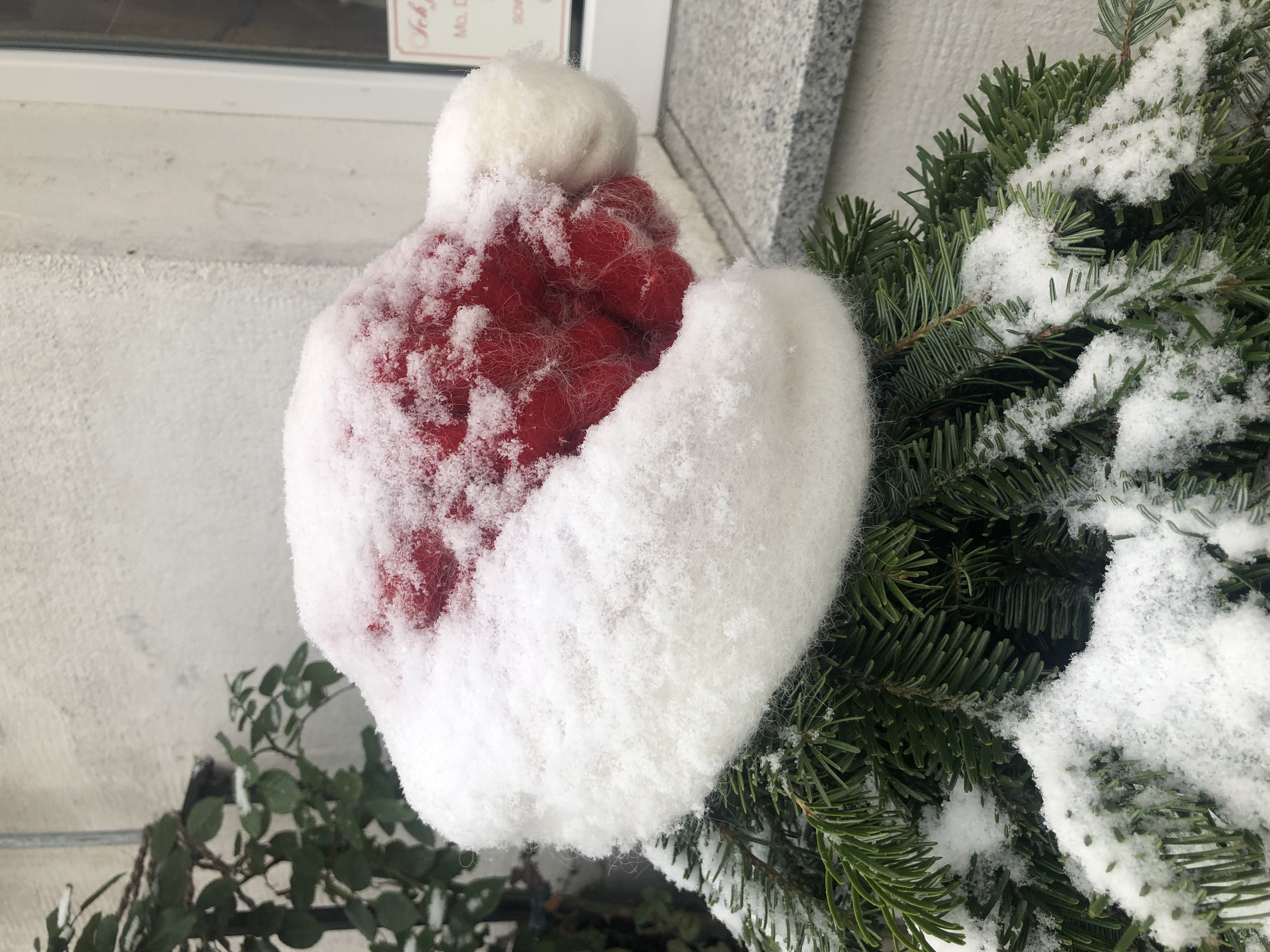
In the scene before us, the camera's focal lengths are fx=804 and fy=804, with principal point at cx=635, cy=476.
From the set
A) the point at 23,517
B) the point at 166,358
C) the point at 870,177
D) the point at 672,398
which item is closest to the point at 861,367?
Result: the point at 672,398

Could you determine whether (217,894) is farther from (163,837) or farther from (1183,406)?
(1183,406)

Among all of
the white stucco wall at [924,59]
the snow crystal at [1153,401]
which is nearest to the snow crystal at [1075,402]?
the snow crystal at [1153,401]

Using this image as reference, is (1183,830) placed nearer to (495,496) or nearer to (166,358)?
(495,496)

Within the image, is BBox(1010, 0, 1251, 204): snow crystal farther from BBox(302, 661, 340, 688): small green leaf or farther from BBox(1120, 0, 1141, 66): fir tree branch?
BBox(302, 661, 340, 688): small green leaf

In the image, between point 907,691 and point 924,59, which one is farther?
point 924,59

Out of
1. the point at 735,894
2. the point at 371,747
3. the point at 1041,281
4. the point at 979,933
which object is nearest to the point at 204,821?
the point at 371,747

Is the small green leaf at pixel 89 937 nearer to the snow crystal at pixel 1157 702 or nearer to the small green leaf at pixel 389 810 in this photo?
the small green leaf at pixel 389 810
